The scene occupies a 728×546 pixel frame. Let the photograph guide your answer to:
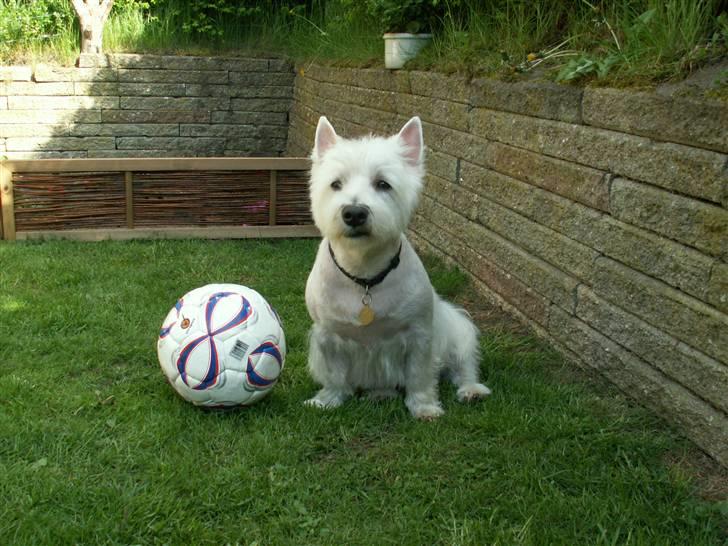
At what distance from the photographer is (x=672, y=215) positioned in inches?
131

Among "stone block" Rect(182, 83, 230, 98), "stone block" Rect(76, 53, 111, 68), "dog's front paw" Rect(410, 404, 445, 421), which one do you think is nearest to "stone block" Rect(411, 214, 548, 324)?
"dog's front paw" Rect(410, 404, 445, 421)

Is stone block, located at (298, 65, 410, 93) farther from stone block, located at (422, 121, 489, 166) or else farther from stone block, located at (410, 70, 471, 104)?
stone block, located at (422, 121, 489, 166)

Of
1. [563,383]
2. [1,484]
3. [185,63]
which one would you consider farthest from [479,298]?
[185,63]

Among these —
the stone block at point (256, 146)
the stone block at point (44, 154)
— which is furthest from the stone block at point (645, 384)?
the stone block at point (44, 154)

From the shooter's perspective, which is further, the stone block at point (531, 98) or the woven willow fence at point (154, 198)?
the woven willow fence at point (154, 198)

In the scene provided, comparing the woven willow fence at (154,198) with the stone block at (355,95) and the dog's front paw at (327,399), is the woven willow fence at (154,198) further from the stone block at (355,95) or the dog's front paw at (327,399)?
the dog's front paw at (327,399)

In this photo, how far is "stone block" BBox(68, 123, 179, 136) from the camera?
393 inches

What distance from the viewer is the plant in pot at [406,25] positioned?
6355 millimetres

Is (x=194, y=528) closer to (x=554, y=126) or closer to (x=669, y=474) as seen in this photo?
(x=669, y=474)

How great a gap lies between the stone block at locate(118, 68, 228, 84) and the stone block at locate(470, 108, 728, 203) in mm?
6123

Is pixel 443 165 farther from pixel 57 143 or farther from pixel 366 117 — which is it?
pixel 57 143

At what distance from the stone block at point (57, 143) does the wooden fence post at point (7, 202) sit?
135 inches

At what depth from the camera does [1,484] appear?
298cm

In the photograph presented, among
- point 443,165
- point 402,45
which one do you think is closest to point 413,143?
point 443,165
